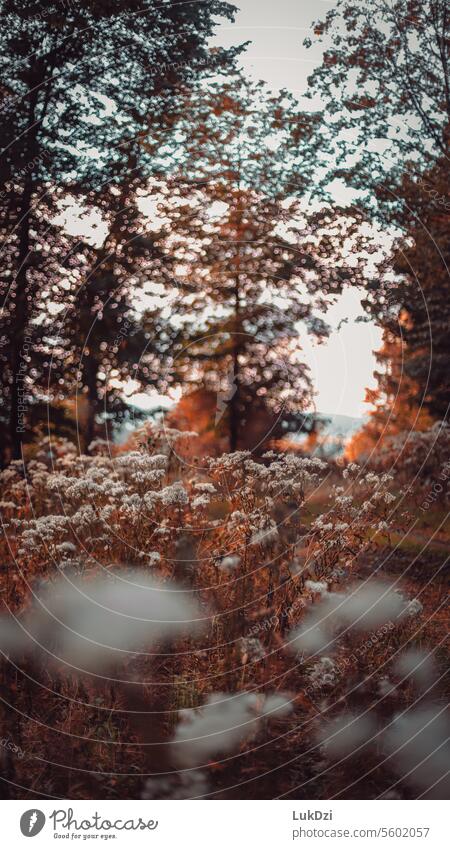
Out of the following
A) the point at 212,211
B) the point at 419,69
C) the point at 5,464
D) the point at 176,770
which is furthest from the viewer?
the point at 419,69

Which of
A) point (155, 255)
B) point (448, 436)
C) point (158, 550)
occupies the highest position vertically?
point (155, 255)

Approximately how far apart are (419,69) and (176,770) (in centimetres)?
540

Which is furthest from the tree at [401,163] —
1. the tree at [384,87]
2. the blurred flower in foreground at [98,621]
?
the blurred flower in foreground at [98,621]

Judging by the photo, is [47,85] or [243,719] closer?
[243,719]

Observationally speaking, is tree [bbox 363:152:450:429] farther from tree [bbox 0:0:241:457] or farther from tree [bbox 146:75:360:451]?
tree [bbox 0:0:241:457]

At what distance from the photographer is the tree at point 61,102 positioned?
459 cm

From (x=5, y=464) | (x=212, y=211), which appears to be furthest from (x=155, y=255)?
(x=5, y=464)

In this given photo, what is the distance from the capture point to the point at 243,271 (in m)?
4.45

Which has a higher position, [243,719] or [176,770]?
[243,719]

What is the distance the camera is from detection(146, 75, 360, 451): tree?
4.39 metres

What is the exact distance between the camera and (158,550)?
13.6ft

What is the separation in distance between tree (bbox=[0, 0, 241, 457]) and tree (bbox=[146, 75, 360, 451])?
1.51 feet

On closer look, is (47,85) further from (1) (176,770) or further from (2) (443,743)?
(2) (443,743)
